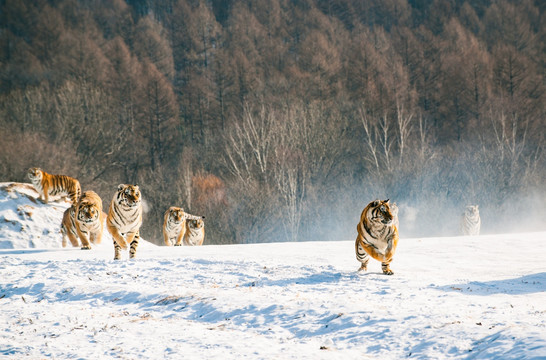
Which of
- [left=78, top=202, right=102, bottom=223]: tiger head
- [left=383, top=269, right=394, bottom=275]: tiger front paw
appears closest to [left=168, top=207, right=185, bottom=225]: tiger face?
[left=78, top=202, right=102, bottom=223]: tiger head

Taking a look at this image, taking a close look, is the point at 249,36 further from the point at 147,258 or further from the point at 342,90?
the point at 147,258

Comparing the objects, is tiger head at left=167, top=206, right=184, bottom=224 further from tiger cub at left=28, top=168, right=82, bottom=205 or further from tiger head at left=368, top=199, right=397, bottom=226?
tiger head at left=368, top=199, right=397, bottom=226

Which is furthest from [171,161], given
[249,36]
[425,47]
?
[425,47]

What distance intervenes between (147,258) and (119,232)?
0.79 m

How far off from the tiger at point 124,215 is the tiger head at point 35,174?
6.69 metres

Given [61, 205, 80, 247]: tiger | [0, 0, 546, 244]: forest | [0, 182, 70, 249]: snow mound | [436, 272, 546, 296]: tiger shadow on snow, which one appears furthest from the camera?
[0, 0, 546, 244]: forest

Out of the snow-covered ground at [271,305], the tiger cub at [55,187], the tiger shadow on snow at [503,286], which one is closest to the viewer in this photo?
the snow-covered ground at [271,305]

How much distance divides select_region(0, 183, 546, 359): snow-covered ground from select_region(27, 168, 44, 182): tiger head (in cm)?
456

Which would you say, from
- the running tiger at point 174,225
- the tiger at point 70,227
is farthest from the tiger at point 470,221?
the tiger at point 70,227

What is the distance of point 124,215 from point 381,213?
5.23m

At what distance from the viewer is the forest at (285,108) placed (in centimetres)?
3825

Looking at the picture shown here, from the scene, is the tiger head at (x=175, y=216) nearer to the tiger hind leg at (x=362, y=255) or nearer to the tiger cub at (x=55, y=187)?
the tiger cub at (x=55, y=187)

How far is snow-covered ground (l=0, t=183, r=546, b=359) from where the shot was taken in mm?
5906

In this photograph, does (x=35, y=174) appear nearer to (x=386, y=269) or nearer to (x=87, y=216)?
(x=87, y=216)
